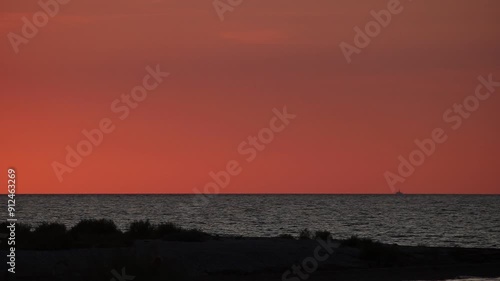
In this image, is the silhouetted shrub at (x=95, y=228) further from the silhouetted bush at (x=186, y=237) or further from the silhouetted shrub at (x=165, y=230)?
the silhouetted bush at (x=186, y=237)

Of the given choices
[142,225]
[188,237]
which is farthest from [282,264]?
[142,225]

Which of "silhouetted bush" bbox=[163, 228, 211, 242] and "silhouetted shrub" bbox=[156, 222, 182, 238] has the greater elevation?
"silhouetted shrub" bbox=[156, 222, 182, 238]

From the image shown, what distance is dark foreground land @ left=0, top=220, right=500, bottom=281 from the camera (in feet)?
94.3

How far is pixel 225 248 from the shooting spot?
1475 inches

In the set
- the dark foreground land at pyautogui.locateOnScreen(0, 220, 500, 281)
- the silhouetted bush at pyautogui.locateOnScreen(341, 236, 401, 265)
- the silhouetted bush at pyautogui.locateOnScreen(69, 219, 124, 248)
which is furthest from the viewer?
the silhouetted bush at pyautogui.locateOnScreen(341, 236, 401, 265)

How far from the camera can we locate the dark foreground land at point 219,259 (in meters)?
28.7

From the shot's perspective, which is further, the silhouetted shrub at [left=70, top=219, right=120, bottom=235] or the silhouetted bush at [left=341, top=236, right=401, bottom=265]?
the silhouetted shrub at [left=70, top=219, right=120, bottom=235]

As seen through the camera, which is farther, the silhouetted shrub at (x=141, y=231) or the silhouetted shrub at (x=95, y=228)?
the silhouetted shrub at (x=95, y=228)

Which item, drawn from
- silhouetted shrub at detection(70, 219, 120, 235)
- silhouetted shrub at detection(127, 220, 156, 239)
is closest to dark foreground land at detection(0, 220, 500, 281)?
silhouetted shrub at detection(127, 220, 156, 239)

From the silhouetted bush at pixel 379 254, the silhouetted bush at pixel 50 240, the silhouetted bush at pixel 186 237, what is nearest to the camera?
the silhouetted bush at pixel 50 240

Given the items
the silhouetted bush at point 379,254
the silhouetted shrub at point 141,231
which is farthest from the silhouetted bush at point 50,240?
the silhouetted bush at point 379,254

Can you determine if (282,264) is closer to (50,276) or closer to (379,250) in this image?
(379,250)

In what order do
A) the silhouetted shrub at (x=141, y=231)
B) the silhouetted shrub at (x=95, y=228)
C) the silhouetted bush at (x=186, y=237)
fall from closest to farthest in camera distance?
the silhouetted bush at (x=186, y=237)
the silhouetted shrub at (x=141, y=231)
the silhouetted shrub at (x=95, y=228)

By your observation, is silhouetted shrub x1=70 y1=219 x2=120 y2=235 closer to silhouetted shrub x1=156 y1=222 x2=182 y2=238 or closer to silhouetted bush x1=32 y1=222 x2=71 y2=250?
silhouetted shrub x1=156 y1=222 x2=182 y2=238
